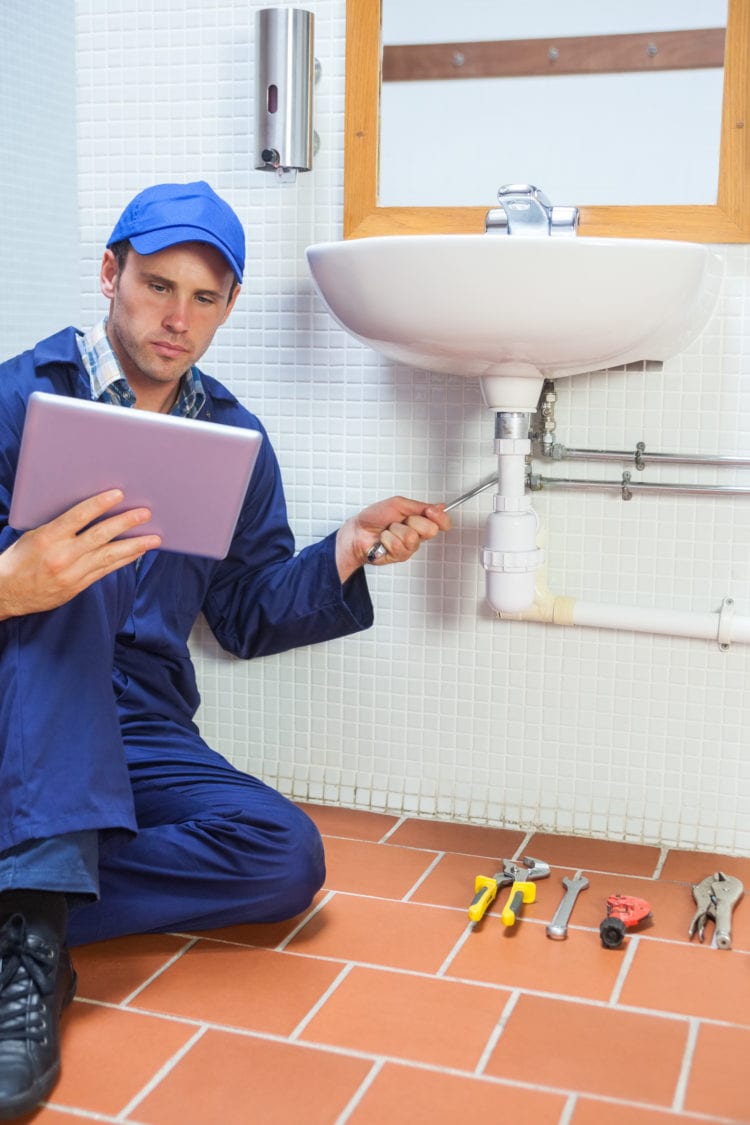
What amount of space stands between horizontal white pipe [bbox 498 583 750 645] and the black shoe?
2.89ft

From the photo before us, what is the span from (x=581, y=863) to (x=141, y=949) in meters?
0.70

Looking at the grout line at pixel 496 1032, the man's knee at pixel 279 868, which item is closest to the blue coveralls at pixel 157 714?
the man's knee at pixel 279 868

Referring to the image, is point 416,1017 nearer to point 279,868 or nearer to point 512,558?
point 279,868

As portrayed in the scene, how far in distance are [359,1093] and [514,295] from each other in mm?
931

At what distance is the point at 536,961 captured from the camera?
1637 millimetres

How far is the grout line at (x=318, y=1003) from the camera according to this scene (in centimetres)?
144

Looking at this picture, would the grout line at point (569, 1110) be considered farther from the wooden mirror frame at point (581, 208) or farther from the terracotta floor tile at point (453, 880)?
the wooden mirror frame at point (581, 208)

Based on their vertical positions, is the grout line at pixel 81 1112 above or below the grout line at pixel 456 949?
below

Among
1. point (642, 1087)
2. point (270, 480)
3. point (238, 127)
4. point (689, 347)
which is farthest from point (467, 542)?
point (642, 1087)

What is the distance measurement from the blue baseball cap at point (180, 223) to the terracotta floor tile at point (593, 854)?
1.01 meters

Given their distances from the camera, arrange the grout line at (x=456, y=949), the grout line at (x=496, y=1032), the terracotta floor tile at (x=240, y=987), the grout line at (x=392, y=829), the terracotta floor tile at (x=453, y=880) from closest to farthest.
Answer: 1. the grout line at (x=496, y=1032)
2. the terracotta floor tile at (x=240, y=987)
3. the grout line at (x=456, y=949)
4. the terracotta floor tile at (x=453, y=880)
5. the grout line at (x=392, y=829)

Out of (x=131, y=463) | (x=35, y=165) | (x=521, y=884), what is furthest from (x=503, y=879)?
(x=35, y=165)

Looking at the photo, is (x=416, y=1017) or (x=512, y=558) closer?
(x=416, y=1017)

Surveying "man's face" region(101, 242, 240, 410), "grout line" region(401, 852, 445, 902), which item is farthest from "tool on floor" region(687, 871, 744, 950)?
"man's face" region(101, 242, 240, 410)
